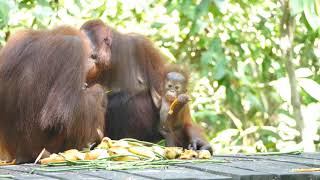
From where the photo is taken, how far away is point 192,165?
3.79 metres

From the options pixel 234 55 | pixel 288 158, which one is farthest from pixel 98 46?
pixel 234 55

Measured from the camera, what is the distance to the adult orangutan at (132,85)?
217 inches

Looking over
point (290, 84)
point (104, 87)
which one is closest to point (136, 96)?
point (104, 87)

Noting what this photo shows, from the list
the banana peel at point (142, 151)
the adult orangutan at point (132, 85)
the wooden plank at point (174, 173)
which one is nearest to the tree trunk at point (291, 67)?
the adult orangutan at point (132, 85)

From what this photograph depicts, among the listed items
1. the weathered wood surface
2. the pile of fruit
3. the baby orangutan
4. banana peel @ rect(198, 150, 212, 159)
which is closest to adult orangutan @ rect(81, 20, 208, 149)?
the baby orangutan

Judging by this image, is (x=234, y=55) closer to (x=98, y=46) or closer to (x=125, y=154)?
(x=98, y=46)

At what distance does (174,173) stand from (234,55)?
4.59 metres

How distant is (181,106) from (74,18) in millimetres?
2309

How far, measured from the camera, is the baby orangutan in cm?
512

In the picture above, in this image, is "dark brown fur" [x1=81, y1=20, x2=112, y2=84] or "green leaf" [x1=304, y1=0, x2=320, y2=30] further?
"dark brown fur" [x1=81, y1=20, x2=112, y2=84]

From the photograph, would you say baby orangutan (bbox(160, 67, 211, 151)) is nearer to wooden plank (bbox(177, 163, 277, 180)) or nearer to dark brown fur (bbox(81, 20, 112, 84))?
dark brown fur (bbox(81, 20, 112, 84))

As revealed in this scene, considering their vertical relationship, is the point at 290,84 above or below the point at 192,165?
above

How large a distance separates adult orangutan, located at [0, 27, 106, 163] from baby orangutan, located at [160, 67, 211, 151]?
0.58 metres

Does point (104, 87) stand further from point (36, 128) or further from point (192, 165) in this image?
point (192, 165)
